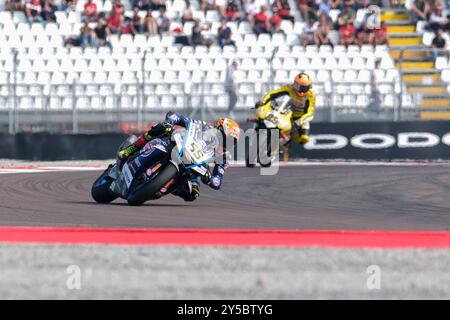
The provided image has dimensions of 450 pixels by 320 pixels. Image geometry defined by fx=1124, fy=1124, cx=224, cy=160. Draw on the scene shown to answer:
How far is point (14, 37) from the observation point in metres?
26.3

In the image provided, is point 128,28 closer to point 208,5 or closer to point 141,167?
point 208,5

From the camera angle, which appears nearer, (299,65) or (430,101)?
(430,101)

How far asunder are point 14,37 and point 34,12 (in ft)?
3.10

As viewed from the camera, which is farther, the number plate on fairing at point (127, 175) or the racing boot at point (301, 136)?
the racing boot at point (301, 136)

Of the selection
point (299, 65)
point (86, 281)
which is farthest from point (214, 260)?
point (299, 65)

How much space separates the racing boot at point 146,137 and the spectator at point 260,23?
522 inches

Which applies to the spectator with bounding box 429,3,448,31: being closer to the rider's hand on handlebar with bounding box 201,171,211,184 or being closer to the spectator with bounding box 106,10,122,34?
the spectator with bounding box 106,10,122,34

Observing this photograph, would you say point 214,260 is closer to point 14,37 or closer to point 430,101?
point 430,101

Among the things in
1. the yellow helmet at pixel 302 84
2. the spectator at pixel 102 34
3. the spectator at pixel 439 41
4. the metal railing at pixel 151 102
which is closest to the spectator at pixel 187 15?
the spectator at pixel 102 34

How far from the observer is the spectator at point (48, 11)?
87.7ft

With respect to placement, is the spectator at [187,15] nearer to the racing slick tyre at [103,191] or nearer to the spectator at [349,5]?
the spectator at [349,5]

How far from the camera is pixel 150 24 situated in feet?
83.5

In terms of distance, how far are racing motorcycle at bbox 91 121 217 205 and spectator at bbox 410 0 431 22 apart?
48.4 feet

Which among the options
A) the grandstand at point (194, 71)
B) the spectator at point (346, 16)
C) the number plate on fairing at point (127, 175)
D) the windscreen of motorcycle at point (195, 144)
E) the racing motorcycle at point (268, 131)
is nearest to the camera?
the windscreen of motorcycle at point (195, 144)
